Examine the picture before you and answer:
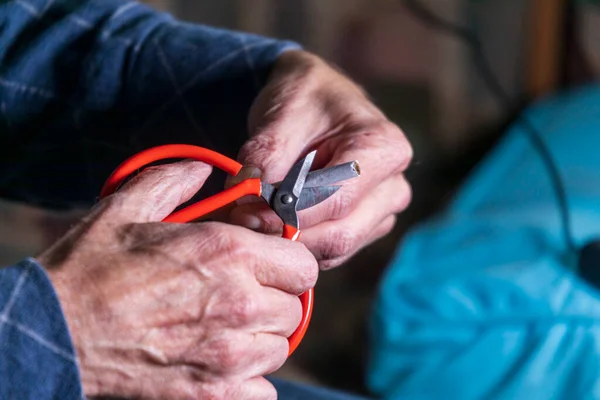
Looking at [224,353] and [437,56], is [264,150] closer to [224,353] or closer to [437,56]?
[224,353]

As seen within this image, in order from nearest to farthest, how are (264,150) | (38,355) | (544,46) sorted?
(38,355), (264,150), (544,46)

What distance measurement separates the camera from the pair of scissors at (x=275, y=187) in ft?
1.18

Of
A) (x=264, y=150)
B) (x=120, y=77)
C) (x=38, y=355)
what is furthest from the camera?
(x=120, y=77)

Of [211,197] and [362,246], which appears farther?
[362,246]

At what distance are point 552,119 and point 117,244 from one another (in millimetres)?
1085

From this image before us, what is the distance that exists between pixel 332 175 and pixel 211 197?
0.25 feet

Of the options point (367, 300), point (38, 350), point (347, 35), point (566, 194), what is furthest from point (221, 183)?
point (347, 35)

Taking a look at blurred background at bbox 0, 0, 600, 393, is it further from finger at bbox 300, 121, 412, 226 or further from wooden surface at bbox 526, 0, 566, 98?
finger at bbox 300, 121, 412, 226

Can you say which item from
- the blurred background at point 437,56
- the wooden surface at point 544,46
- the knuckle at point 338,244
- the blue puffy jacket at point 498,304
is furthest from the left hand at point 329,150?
the wooden surface at point 544,46

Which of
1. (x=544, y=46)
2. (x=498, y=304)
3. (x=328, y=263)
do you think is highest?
(x=328, y=263)

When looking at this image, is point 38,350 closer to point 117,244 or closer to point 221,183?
point 117,244

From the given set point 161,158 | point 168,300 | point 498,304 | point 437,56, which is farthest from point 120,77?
A: point 437,56

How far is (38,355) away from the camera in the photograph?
301mm

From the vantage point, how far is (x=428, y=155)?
155cm
